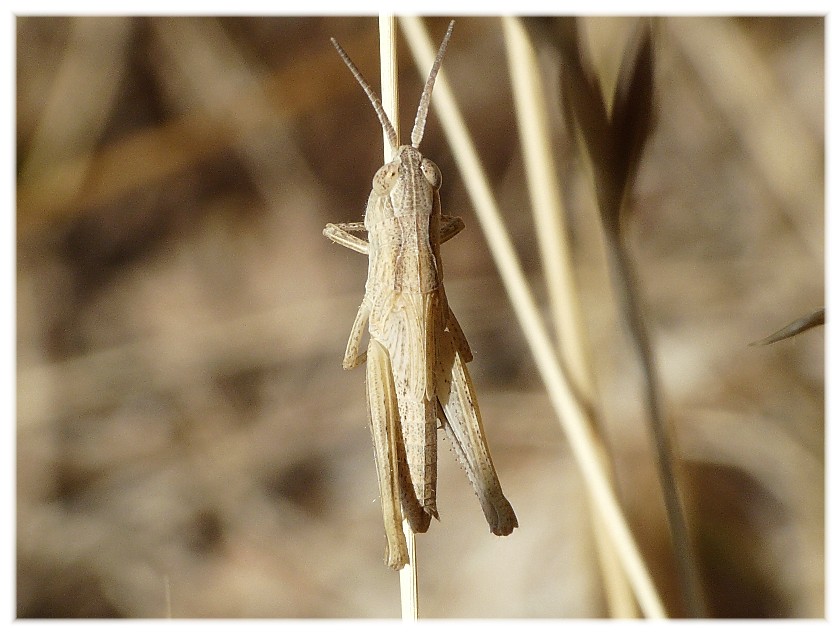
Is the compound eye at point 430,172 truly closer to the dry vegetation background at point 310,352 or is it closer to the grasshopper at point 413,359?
the grasshopper at point 413,359

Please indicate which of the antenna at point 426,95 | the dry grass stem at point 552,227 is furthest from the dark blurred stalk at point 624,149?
the antenna at point 426,95

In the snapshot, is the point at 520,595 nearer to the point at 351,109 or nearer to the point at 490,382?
the point at 490,382

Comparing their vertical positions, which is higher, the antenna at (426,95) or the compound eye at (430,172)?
the antenna at (426,95)

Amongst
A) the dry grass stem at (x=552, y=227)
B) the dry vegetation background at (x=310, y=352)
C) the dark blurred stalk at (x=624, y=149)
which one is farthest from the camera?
the dry vegetation background at (x=310, y=352)

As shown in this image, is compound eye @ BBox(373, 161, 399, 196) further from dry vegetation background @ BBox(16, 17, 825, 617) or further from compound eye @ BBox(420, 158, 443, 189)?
dry vegetation background @ BBox(16, 17, 825, 617)
